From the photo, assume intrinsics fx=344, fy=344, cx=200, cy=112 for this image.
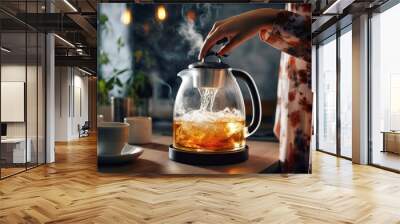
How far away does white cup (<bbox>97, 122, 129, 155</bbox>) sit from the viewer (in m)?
3.79

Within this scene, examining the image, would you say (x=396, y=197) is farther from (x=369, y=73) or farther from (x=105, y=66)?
(x=105, y=66)

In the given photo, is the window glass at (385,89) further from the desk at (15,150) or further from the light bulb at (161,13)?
the desk at (15,150)

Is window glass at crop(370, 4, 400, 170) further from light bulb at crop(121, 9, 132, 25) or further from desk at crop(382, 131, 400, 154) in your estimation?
light bulb at crop(121, 9, 132, 25)

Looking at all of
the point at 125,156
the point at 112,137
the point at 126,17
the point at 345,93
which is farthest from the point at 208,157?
the point at 345,93

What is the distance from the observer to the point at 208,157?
3.67 meters

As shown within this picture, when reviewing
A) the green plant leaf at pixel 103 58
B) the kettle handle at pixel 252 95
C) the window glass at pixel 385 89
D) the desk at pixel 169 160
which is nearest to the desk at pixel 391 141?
the window glass at pixel 385 89

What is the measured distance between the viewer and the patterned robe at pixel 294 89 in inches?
149

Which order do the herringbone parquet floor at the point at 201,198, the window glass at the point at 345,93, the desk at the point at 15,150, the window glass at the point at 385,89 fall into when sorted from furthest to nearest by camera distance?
the window glass at the point at 345,93 → the window glass at the point at 385,89 → the desk at the point at 15,150 → the herringbone parquet floor at the point at 201,198

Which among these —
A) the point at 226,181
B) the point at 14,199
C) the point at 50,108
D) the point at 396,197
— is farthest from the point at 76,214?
the point at 50,108

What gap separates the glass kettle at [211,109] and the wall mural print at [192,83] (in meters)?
0.01

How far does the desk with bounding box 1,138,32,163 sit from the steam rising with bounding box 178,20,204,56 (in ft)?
9.20

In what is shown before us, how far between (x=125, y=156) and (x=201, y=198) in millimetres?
1072

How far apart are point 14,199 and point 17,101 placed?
2.19 m

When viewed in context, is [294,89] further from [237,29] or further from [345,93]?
[345,93]
